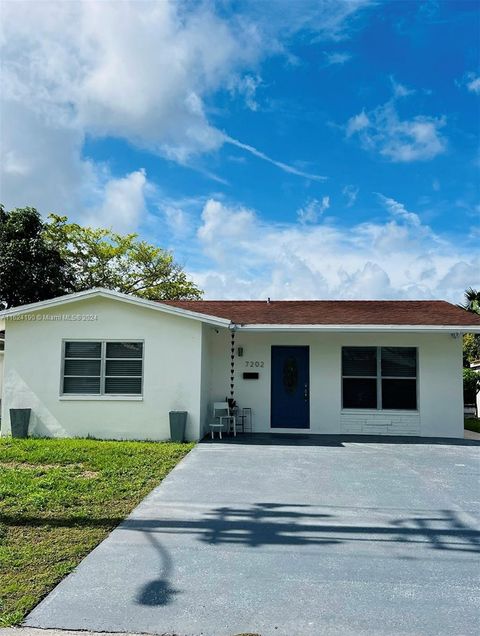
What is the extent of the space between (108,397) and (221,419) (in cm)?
281

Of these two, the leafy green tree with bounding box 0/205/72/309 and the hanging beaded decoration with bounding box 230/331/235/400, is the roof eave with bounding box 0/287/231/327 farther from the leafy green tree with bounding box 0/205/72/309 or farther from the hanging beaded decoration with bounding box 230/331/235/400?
the leafy green tree with bounding box 0/205/72/309

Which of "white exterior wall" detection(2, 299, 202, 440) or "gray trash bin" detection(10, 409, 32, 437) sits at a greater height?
"white exterior wall" detection(2, 299, 202, 440)

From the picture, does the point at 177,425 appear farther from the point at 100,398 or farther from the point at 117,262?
the point at 117,262

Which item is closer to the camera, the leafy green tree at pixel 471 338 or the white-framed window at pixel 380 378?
the white-framed window at pixel 380 378

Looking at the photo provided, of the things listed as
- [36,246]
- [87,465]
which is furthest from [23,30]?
[36,246]

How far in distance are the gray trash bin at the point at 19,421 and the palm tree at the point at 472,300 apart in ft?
66.1

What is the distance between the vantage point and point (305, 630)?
3109 millimetres

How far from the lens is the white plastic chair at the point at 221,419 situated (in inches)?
461

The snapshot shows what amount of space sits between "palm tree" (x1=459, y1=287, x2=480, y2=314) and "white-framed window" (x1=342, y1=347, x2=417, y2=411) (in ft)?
41.5

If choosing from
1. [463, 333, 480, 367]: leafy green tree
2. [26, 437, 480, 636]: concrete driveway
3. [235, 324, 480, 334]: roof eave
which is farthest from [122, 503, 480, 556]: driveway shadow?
[463, 333, 480, 367]: leafy green tree

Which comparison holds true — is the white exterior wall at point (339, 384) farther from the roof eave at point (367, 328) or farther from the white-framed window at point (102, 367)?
the white-framed window at point (102, 367)

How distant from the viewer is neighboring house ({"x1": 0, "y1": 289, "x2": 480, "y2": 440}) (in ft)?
36.4

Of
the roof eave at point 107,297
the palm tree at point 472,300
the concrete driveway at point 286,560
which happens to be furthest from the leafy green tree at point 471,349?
the concrete driveway at point 286,560

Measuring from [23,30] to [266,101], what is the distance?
240 inches
